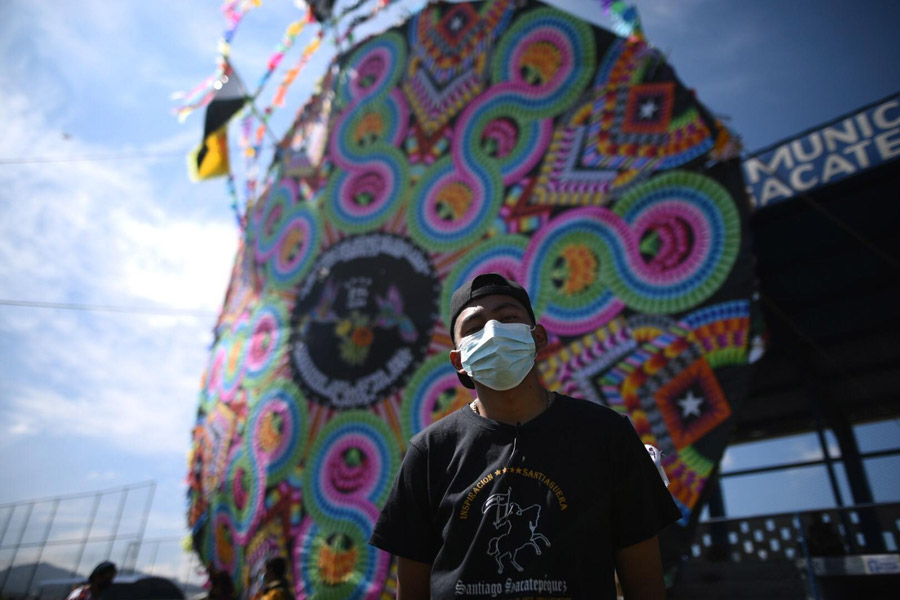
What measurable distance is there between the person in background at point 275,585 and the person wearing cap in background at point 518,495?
2.40 metres

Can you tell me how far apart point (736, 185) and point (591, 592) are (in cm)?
357

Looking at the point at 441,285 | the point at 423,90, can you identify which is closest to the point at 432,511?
the point at 441,285

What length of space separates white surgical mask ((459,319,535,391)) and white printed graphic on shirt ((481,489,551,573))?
0.27 m

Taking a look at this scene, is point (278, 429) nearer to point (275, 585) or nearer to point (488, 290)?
point (275, 585)

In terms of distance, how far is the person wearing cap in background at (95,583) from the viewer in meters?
4.09

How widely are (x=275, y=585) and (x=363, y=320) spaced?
2581mm

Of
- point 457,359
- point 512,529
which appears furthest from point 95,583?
point 512,529

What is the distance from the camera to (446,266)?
5223 mm

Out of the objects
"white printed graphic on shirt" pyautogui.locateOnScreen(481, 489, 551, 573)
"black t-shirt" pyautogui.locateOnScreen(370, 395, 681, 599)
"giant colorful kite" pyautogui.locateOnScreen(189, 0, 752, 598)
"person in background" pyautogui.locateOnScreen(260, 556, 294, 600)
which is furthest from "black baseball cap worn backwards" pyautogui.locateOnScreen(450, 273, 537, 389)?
"giant colorful kite" pyautogui.locateOnScreen(189, 0, 752, 598)

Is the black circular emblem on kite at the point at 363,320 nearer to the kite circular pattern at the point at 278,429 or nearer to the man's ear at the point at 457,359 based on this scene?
the kite circular pattern at the point at 278,429

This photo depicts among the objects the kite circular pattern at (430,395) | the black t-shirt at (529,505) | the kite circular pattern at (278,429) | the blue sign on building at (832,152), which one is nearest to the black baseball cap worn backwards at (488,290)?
the black t-shirt at (529,505)

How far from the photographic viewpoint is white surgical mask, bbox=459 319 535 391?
139 cm

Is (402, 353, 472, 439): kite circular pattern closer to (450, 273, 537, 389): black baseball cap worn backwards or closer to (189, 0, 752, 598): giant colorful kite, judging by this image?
(189, 0, 752, 598): giant colorful kite

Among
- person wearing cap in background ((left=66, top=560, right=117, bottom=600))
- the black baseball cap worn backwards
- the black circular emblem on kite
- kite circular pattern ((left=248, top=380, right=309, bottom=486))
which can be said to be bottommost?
person wearing cap in background ((left=66, top=560, right=117, bottom=600))
